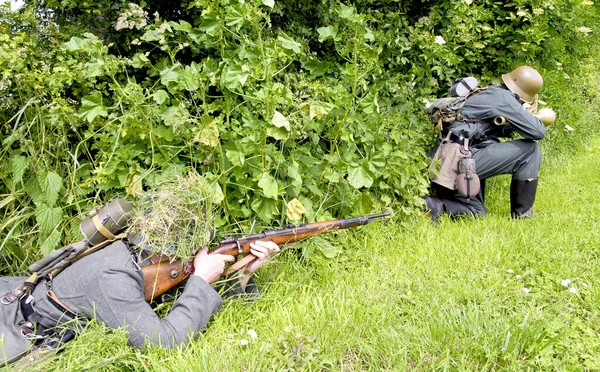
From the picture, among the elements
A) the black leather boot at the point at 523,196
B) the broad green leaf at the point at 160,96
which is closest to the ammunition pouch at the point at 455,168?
the black leather boot at the point at 523,196

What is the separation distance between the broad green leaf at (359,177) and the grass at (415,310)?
48 cm

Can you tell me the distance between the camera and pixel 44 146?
2992 mm

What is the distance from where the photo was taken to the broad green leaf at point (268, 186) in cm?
269

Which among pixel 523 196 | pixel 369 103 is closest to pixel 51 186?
pixel 369 103

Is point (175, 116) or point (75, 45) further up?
point (75, 45)

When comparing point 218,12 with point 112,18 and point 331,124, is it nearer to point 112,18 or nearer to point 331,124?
point 331,124

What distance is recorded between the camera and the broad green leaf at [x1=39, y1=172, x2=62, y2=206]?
280 cm

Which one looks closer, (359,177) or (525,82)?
(359,177)

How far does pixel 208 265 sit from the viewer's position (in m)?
2.33

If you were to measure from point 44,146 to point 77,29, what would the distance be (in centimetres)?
97

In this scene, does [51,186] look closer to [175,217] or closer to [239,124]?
[175,217]

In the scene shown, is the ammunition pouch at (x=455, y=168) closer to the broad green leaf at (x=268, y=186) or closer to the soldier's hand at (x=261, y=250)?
the broad green leaf at (x=268, y=186)

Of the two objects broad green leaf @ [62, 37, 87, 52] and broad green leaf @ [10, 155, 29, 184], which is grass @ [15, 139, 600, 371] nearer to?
broad green leaf @ [10, 155, 29, 184]

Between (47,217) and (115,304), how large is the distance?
1167 mm
